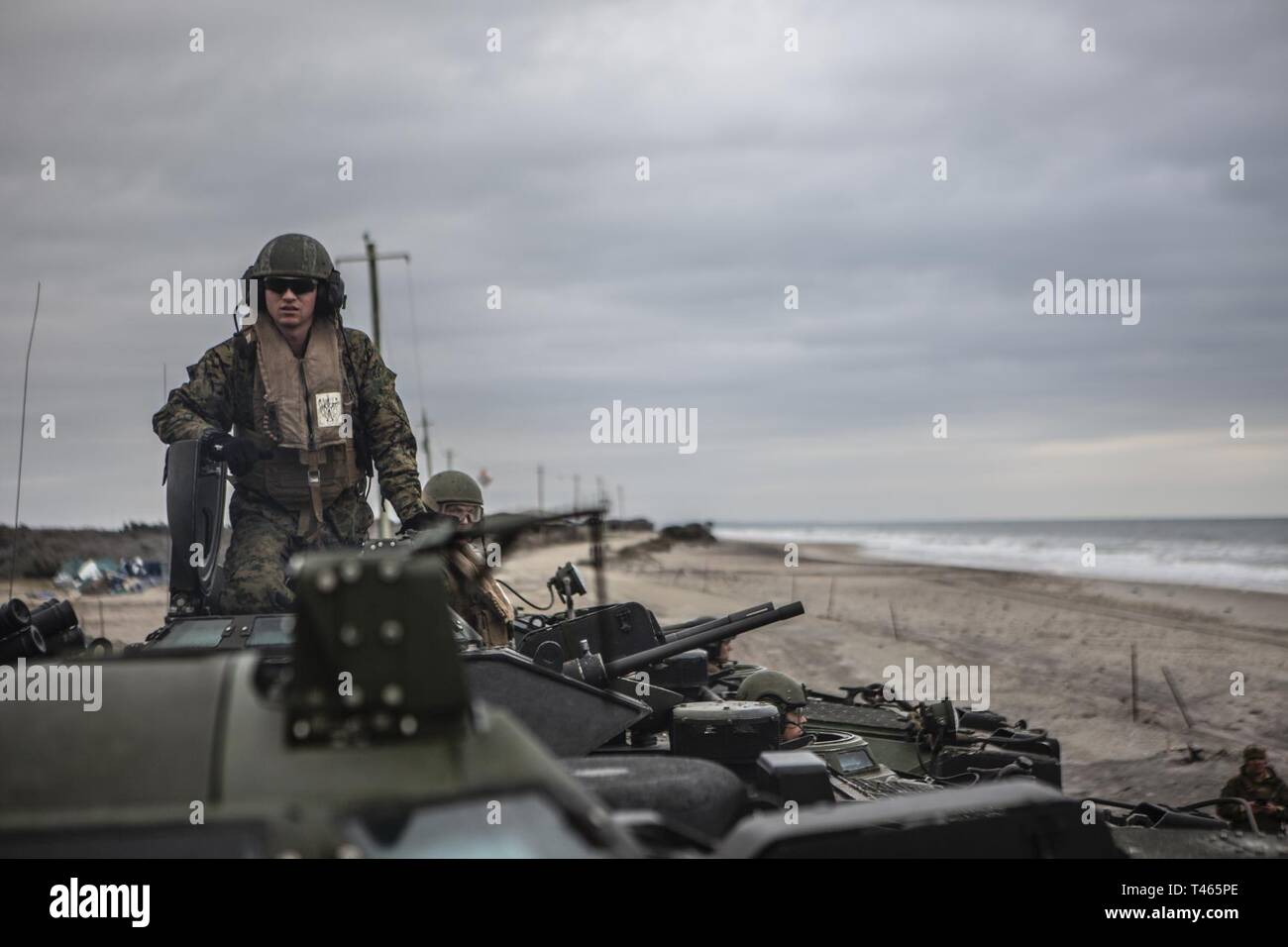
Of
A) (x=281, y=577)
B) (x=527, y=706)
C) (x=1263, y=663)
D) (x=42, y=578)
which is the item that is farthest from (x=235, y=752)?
(x=42, y=578)

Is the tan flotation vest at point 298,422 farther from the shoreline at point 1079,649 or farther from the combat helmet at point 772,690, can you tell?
the shoreline at point 1079,649

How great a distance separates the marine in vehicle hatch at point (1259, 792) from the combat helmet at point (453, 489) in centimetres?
560

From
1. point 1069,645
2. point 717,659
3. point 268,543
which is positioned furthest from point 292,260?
point 1069,645

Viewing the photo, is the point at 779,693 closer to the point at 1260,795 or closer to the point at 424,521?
the point at 424,521

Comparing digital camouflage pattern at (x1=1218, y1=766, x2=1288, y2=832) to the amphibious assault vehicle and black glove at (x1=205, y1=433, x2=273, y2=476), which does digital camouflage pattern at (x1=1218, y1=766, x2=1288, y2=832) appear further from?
black glove at (x1=205, y1=433, x2=273, y2=476)

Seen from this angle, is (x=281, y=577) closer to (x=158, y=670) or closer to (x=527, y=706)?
(x=527, y=706)

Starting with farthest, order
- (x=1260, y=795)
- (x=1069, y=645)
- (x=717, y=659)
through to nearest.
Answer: (x=1069, y=645) < (x=717, y=659) < (x=1260, y=795)

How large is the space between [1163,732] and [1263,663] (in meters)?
8.16

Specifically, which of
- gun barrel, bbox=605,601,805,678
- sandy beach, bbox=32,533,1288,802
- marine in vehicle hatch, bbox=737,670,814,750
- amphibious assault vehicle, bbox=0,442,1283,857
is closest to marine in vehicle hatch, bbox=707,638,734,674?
marine in vehicle hatch, bbox=737,670,814,750

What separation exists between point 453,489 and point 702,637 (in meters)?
4.00

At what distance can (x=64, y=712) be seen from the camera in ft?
8.59

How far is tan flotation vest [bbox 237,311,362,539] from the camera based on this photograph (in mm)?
6875

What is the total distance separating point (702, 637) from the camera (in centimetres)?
670
